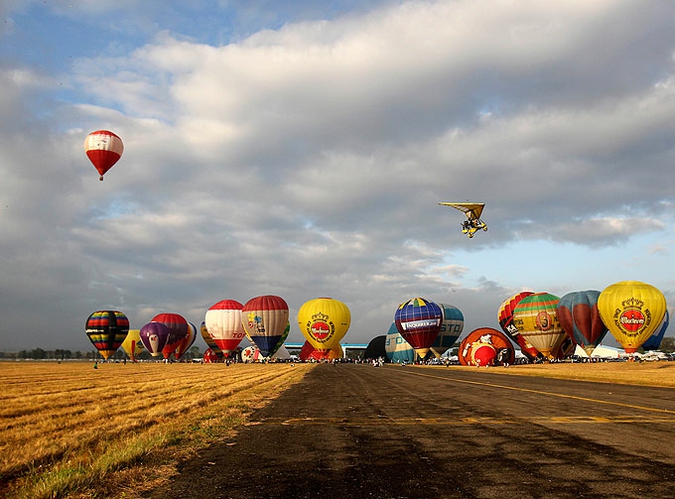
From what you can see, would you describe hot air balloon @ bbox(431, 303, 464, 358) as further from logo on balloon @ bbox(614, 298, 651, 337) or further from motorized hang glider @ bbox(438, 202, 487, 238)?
motorized hang glider @ bbox(438, 202, 487, 238)

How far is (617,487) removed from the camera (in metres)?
6.52

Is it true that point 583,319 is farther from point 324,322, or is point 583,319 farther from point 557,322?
point 324,322

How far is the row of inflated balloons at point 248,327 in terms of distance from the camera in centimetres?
9412

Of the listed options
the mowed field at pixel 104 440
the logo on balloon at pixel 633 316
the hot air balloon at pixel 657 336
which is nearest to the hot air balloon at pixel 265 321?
the logo on balloon at pixel 633 316

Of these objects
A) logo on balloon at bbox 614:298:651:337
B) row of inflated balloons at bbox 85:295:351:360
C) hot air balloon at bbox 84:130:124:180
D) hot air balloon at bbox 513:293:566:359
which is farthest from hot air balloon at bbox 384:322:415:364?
hot air balloon at bbox 84:130:124:180

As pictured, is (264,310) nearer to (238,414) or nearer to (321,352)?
(321,352)

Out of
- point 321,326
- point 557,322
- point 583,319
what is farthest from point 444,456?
point 321,326

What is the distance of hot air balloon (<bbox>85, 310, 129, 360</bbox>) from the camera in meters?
100

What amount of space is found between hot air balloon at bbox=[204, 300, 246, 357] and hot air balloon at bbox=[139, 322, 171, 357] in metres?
11.1

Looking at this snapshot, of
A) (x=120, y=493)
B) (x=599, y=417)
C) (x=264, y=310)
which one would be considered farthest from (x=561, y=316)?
(x=120, y=493)

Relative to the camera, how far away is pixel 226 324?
108m

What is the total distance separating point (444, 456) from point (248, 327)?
90.2 m

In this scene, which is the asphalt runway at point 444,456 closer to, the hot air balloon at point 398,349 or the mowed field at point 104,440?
the mowed field at point 104,440

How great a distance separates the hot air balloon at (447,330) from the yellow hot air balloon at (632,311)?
2975cm
